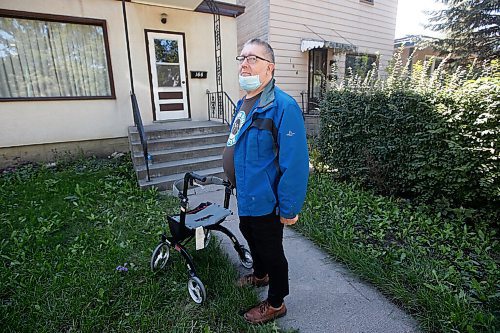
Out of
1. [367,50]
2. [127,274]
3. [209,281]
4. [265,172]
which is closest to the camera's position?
[265,172]

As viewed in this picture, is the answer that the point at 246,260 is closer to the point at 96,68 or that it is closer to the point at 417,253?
the point at 417,253

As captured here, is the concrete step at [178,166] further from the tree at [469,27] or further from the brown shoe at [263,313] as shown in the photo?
the tree at [469,27]

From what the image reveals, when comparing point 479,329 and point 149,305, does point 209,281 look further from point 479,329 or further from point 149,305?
point 479,329

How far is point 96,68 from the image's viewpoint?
5.92 m

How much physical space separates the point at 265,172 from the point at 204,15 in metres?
6.22

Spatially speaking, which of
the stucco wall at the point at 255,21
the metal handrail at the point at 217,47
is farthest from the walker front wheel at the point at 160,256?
the stucco wall at the point at 255,21

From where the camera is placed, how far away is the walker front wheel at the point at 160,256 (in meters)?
2.32

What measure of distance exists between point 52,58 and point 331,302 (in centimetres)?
651

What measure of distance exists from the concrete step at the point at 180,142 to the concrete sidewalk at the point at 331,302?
9.74ft

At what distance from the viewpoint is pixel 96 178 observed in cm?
470

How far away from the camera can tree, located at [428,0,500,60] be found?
28.9 ft

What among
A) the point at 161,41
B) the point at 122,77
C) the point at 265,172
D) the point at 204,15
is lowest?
the point at 265,172

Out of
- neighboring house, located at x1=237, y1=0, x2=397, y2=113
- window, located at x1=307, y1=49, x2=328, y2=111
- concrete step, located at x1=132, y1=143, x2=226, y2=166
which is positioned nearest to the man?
concrete step, located at x1=132, y1=143, x2=226, y2=166

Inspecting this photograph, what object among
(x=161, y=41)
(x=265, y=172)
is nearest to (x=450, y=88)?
(x=265, y=172)
